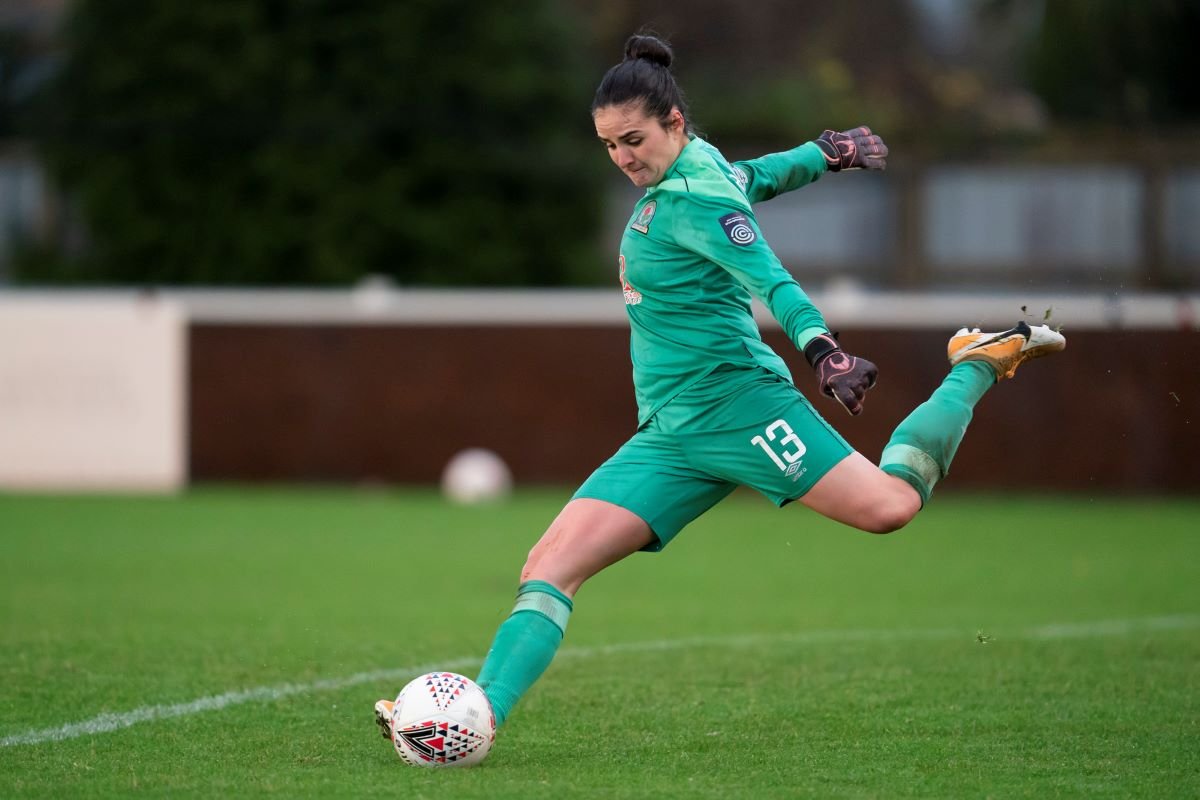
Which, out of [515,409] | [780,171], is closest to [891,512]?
[780,171]

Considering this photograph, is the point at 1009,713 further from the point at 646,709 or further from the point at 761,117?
the point at 761,117

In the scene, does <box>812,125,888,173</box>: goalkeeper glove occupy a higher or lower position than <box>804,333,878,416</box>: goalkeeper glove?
higher

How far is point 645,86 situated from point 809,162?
90cm

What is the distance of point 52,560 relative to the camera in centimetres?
1157

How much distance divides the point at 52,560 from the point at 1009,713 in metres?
7.63

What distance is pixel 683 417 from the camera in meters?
5.28

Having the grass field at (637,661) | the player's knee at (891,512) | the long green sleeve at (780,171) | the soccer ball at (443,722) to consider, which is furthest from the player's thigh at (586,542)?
the long green sleeve at (780,171)

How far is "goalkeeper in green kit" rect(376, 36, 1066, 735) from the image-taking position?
5.13m

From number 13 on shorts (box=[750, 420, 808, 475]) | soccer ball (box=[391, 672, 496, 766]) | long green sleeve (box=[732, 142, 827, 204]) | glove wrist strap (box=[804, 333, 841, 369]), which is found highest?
long green sleeve (box=[732, 142, 827, 204])

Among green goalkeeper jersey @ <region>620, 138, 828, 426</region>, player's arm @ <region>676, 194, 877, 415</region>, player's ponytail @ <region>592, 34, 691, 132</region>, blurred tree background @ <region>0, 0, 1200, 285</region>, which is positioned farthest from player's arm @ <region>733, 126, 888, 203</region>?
blurred tree background @ <region>0, 0, 1200, 285</region>

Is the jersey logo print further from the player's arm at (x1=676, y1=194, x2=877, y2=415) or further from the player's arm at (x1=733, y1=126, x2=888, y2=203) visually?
the player's arm at (x1=733, y1=126, x2=888, y2=203)

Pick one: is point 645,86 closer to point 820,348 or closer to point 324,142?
point 820,348

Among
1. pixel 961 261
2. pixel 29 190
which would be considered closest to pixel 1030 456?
pixel 961 261

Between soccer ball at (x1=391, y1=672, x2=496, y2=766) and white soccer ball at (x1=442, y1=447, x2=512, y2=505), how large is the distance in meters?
11.3
